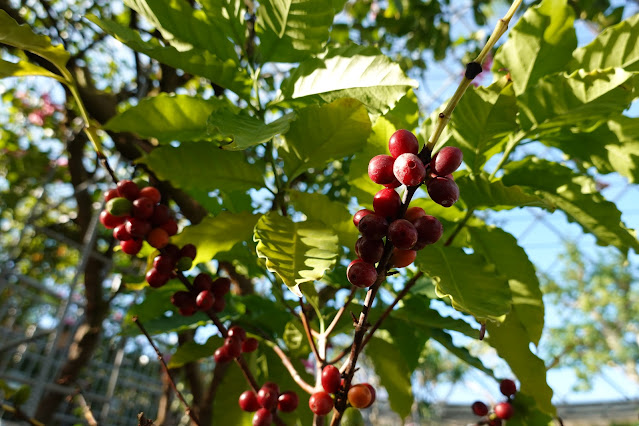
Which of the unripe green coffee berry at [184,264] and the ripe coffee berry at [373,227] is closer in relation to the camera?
the ripe coffee berry at [373,227]

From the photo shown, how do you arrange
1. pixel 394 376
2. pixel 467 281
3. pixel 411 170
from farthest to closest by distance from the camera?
1. pixel 394 376
2. pixel 467 281
3. pixel 411 170

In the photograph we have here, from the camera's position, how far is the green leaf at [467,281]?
0.41m

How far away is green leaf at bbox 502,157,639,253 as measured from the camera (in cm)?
57

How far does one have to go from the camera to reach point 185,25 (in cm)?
58

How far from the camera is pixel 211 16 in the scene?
59 cm

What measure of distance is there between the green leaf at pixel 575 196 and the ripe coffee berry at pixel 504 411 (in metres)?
0.30

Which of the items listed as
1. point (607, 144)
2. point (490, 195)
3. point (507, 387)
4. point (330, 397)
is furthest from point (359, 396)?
point (607, 144)

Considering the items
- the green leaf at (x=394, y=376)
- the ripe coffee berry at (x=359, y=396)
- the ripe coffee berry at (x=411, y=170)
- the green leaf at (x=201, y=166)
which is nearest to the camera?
the ripe coffee berry at (x=411, y=170)

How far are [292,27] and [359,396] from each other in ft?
1.53

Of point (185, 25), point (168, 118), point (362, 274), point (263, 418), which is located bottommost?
point (263, 418)

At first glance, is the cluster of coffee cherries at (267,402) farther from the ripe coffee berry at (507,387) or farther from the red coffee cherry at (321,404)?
the ripe coffee berry at (507,387)

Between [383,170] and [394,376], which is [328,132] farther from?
[394,376]

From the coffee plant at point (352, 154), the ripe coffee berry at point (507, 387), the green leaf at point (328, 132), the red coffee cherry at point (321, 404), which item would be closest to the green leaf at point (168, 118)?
the coffee plant at point (352, 154)

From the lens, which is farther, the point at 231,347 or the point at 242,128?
the point at 231,347
